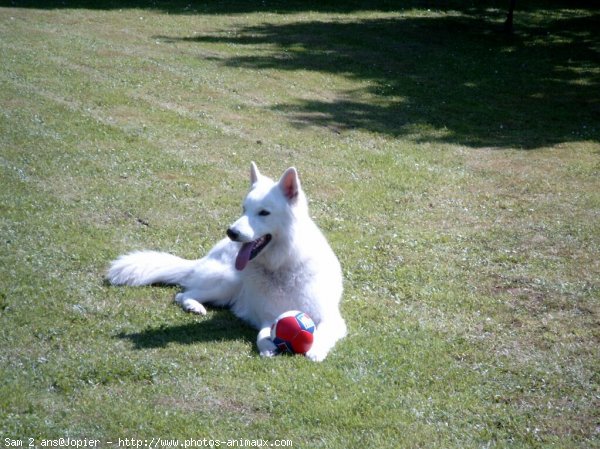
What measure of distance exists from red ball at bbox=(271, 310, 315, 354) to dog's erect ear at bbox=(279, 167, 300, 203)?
1004mm

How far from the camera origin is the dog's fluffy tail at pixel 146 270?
793cm

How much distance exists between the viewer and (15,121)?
45.4 feet

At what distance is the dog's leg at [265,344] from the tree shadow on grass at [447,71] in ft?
29.7

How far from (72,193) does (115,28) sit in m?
14.0

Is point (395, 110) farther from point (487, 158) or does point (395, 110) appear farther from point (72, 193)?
point (72, 193)

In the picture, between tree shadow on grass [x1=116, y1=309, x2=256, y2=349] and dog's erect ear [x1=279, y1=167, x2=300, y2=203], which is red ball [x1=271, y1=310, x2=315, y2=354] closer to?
tree shadow on grass [x1=116, y1=309, x2=256, y2=349]

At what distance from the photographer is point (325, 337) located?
6.76 meters

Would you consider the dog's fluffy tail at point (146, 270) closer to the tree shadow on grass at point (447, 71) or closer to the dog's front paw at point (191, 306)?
the dog's front paw at point (191, 306)

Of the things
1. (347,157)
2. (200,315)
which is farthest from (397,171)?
(200,315)

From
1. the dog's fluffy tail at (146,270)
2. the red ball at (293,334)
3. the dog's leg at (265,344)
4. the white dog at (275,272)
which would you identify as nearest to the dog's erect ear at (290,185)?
the white dog at (275,272)

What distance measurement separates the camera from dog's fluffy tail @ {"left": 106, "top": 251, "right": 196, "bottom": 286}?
793 cm

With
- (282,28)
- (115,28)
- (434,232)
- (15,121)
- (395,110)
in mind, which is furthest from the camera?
(282,28)

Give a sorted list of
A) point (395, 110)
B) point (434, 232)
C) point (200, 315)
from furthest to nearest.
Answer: point (395, 110) < point (434, 232) < point (200, 315)

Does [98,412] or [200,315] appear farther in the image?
[200,315]
